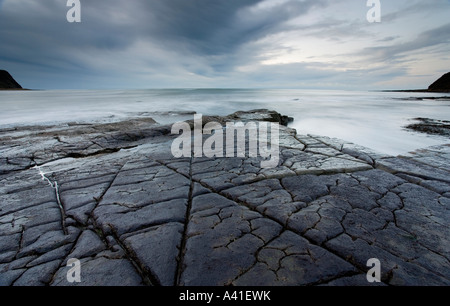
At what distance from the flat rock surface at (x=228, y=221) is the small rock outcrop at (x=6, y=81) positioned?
126 meters

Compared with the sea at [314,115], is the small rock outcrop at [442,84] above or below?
above

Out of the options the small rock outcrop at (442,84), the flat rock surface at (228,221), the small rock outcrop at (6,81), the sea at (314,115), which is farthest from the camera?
the small rock outcrop at (6,81)

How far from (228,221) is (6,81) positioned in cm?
13321

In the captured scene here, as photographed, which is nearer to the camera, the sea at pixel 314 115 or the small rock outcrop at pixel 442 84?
the sea at pixel 314 115

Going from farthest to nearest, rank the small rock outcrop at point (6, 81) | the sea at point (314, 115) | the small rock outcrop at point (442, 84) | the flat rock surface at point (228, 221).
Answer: the small rock outcrop at point (6, 81) < the small rock outcrop at point (442, 84) < the sea at point (314, 115) < the flat rock surface at point (228, 221)

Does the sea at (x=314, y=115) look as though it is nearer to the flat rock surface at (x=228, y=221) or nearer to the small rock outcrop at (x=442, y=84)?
the flat rock surface at (x=228, y=221)

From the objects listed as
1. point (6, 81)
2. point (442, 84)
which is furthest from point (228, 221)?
point (6, 81)

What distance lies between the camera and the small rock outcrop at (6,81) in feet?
299

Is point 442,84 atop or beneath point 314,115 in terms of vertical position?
atop

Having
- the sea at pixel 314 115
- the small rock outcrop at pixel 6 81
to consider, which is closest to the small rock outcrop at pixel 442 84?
the sea at pixel 314 115

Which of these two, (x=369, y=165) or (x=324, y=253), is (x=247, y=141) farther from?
(x=324, y=253)

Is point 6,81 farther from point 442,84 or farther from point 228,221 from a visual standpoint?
point 442,84

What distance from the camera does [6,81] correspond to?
9300 cm

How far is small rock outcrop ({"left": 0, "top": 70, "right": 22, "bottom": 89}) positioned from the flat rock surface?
4977 inches
